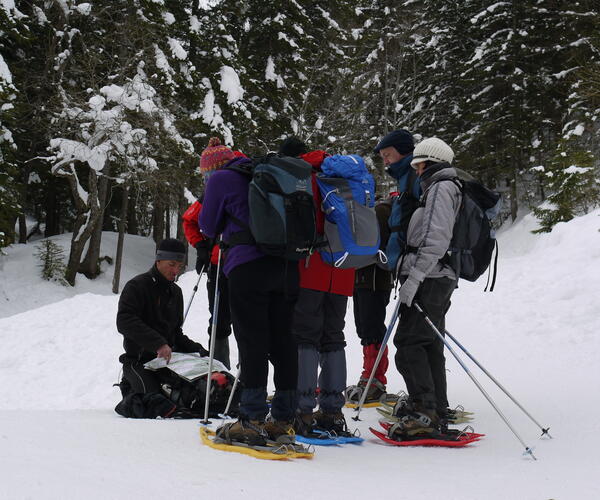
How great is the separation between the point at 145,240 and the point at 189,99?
30.6 ft

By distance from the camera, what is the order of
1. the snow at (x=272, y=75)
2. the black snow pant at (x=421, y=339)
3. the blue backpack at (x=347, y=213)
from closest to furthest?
the blue backpack at (x=347, y=213)
the black snow pant at (x=421, y=339)
the snow at (x=272, y=75)

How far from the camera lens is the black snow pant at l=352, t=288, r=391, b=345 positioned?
568 centimetres

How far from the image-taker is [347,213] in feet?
13.4

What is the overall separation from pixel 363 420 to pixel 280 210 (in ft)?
7.56

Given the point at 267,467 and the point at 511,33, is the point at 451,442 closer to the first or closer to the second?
the point at 267,467

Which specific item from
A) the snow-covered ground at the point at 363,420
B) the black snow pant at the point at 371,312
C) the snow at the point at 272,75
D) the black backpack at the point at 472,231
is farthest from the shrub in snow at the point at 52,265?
the black backpack at the point at 472,231

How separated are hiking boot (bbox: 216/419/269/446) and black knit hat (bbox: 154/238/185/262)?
2293 millimetres

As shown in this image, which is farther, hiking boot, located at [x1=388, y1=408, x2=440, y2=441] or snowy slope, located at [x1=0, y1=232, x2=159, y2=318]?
snowy slope, located at [x1=0, y1=232, x2=159, y2=318]

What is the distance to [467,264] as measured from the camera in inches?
179

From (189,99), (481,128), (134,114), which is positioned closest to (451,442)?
(134,114)

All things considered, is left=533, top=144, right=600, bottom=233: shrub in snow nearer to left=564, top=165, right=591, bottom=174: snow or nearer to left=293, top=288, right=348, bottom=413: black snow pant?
left=564, top=165, right=591, bottom=174: snow

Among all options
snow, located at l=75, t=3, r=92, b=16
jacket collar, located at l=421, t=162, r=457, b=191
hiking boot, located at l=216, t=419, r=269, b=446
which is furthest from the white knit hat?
snow, located at l=75, t=3, r=92, b=16

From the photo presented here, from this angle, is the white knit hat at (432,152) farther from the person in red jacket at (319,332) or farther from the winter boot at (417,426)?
the winter boot at (417,426)

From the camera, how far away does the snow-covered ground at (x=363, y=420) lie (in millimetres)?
2650
